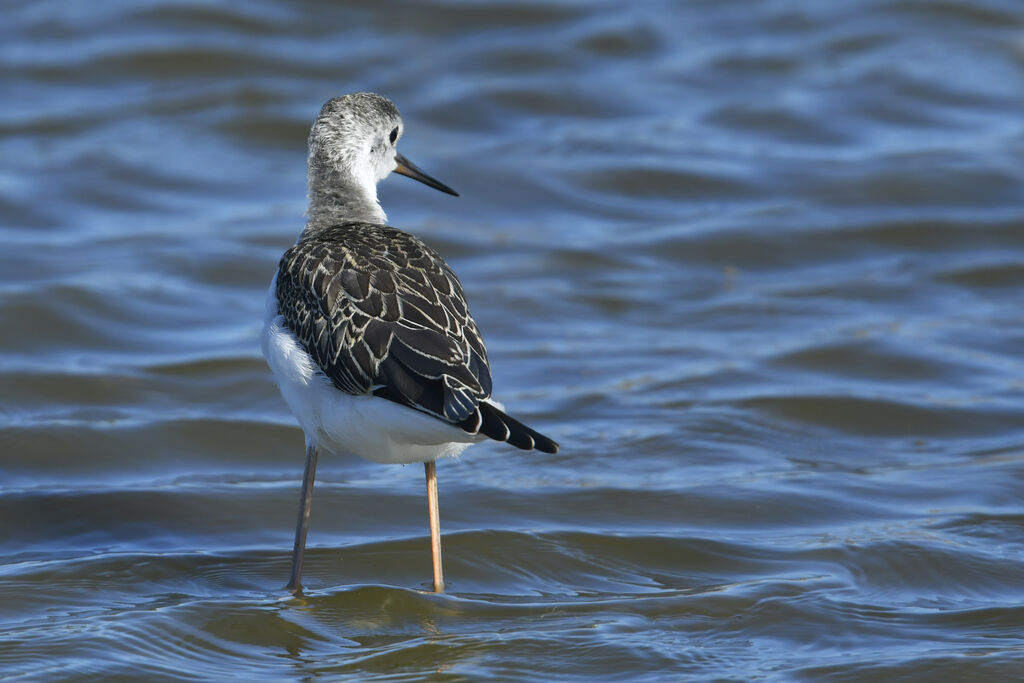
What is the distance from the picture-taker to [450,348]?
5.70m

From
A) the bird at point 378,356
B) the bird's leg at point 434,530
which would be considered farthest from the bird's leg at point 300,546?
the bird's leg at point 434,530

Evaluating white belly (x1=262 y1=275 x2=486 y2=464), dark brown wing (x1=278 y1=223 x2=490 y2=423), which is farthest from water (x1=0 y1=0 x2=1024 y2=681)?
dark brown wing (x1=278 y1=223 x2=490 y2=423)

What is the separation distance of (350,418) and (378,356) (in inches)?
11.4

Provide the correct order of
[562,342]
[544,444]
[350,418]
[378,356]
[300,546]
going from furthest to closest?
[562,342] → [300,546] → [350,418] → [378,356] → [544,444]

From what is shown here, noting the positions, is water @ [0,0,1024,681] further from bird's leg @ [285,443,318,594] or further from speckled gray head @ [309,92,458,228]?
speckled gray head @ [309,92,458,228]

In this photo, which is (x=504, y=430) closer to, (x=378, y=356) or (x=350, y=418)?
(x=378, y=356)

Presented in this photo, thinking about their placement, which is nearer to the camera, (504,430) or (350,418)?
(504,430)

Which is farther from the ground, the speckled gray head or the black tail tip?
the speckled gray head

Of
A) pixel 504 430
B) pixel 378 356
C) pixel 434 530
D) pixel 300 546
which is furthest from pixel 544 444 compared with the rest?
pixel 300 546

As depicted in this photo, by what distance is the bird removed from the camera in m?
5.43

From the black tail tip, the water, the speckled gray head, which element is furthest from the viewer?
the speckled gray head

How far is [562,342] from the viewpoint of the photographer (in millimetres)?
9664

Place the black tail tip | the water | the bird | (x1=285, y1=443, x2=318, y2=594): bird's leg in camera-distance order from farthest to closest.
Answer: (x1=285, y1=443, x2=318, y2=594): bird's leg
the water
the bird
the black tail tip

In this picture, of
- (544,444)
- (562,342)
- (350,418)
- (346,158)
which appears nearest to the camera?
(544,444)
